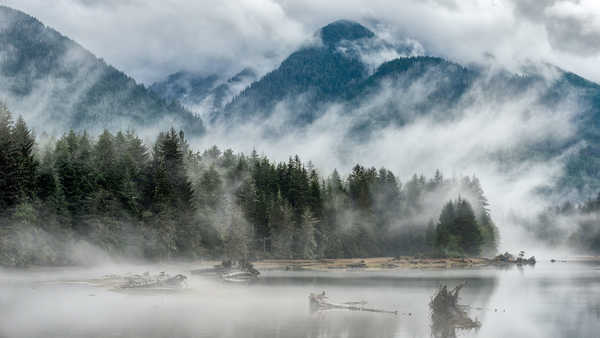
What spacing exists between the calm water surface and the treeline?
17.9 metres

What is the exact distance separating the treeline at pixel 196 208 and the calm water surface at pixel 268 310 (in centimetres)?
1792

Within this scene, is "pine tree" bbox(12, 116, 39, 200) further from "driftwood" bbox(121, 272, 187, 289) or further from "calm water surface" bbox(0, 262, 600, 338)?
"driftwood" bbox(121, 272, 187, 289)

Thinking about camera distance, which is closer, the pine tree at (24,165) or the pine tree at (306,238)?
the pine tree at (24,165)

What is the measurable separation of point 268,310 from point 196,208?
73.6m

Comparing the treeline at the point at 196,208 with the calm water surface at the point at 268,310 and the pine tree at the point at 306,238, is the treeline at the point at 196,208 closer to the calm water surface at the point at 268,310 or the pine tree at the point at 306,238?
the pine tree at the point at 306,238

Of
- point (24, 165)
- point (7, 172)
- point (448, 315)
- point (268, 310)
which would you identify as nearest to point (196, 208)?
point (24, 165)

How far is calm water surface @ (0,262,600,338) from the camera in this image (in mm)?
40094

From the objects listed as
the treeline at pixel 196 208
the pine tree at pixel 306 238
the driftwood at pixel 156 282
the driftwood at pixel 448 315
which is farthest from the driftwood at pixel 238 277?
the pine tree at pixel 306 238

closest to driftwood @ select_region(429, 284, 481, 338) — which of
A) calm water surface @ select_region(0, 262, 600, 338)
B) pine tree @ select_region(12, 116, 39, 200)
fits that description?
calm water surface @ select_region(0, 262, 600, 338)

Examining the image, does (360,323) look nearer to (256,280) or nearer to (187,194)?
(256,280)

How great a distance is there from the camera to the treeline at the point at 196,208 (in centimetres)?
9188

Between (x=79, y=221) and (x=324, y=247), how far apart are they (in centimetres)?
5970

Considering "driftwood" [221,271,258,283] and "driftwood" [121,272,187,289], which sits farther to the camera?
"driftwood" [221,271,258,283]

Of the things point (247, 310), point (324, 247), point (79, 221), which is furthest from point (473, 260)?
point (247, 310)
